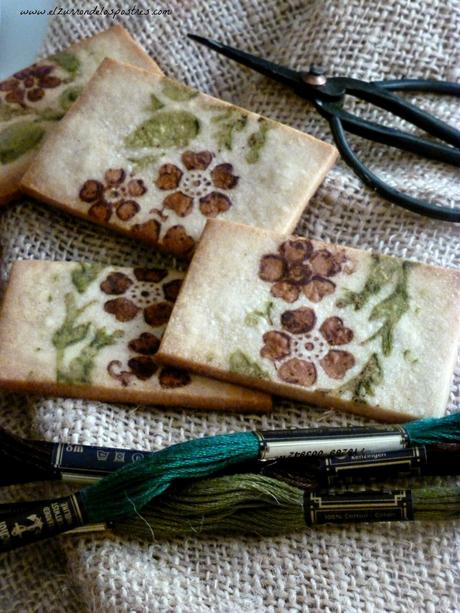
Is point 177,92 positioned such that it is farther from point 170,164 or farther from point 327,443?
point 327,443

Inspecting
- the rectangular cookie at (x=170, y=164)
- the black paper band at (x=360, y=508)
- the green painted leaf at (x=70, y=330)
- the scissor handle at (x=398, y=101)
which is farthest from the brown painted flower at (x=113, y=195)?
the black paper band at (x=360, y=508)

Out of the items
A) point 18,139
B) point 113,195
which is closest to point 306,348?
point 113,195

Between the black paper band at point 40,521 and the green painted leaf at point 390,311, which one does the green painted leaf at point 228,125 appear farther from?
the black paper band at point 40,521

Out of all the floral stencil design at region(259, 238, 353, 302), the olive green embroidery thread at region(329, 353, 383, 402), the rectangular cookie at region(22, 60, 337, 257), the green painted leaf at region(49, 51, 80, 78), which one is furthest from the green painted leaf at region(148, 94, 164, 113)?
the olive green embroidery thread at region(329, 353, 383, 402)

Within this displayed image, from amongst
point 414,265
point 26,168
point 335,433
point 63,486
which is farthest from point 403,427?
point 26,168

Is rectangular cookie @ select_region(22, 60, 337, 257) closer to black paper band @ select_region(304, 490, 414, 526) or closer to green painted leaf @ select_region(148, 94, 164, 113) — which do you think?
green painted leaf @ select_region(148, 94, 164, 113)
